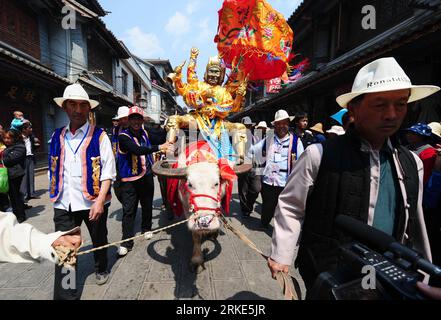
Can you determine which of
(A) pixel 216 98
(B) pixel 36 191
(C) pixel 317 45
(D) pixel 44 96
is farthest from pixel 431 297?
(D) pixel 44 96

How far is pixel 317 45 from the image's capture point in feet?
32.6

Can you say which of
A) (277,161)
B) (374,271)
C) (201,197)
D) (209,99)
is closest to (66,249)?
(201,197)

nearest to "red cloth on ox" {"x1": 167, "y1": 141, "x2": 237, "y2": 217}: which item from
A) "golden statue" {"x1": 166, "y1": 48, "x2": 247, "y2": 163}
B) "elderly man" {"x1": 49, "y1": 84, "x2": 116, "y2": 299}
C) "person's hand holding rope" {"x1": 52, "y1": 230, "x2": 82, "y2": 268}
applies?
"golden statue" {"x1": 166, "y1": 48, "x2": 247, "y2": 163}

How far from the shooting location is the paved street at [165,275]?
8.68 feet

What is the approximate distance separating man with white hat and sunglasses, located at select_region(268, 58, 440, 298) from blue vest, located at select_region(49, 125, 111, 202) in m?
2.01

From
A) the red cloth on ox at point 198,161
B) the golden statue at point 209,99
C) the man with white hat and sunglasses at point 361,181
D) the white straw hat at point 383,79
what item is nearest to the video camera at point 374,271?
the man with white hat and sunglasses at point 361,181

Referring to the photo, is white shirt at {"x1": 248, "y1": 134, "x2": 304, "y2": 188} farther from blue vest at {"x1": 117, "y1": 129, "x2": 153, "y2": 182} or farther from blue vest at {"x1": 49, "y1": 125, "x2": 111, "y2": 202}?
blue vest at {"x1": 49, "y1": 125, "x2": 111, "y2": 202}

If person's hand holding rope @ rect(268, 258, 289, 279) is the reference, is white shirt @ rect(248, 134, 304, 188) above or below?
above

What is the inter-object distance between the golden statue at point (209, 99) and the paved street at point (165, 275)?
1636mm

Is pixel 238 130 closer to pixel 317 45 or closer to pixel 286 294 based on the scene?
pixel 286 294

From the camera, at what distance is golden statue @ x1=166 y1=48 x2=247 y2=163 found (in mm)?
3920

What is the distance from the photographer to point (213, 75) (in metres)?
3.97

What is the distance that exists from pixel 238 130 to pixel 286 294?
3112mm

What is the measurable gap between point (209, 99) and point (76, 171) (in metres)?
2.31
